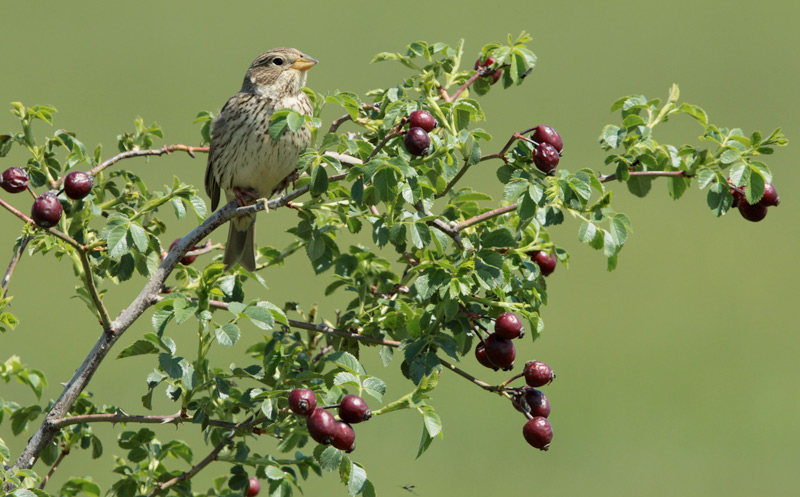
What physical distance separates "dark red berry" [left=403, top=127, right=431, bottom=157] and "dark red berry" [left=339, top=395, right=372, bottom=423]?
1.75ft

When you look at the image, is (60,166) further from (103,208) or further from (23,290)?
(23,290)

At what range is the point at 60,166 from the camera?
281cm

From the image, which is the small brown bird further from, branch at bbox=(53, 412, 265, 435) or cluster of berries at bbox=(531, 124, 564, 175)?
cluster of berries at bbox=(531, 124, 564, 175)

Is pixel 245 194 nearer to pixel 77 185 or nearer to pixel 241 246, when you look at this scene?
pixel 241 246

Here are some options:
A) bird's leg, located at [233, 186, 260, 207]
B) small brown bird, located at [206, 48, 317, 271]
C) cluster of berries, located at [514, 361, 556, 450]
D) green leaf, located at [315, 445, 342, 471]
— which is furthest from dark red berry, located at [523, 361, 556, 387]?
bird's leg, located at [233, 186, 260, 207]

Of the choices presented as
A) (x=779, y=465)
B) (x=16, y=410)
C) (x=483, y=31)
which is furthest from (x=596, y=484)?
(x=483, y=31)

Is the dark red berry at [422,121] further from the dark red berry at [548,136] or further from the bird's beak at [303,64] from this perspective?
the bird's beak at [303,64]

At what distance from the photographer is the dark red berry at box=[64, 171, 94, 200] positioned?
7.98 ft

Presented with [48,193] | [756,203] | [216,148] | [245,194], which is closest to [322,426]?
[48,193]

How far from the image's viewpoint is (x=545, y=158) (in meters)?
2.42

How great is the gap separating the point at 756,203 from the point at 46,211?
1.69m

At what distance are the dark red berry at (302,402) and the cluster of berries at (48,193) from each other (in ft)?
2.12

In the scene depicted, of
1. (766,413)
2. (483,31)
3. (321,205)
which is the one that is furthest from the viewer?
(483,31)

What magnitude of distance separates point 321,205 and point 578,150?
1046 centimetres
